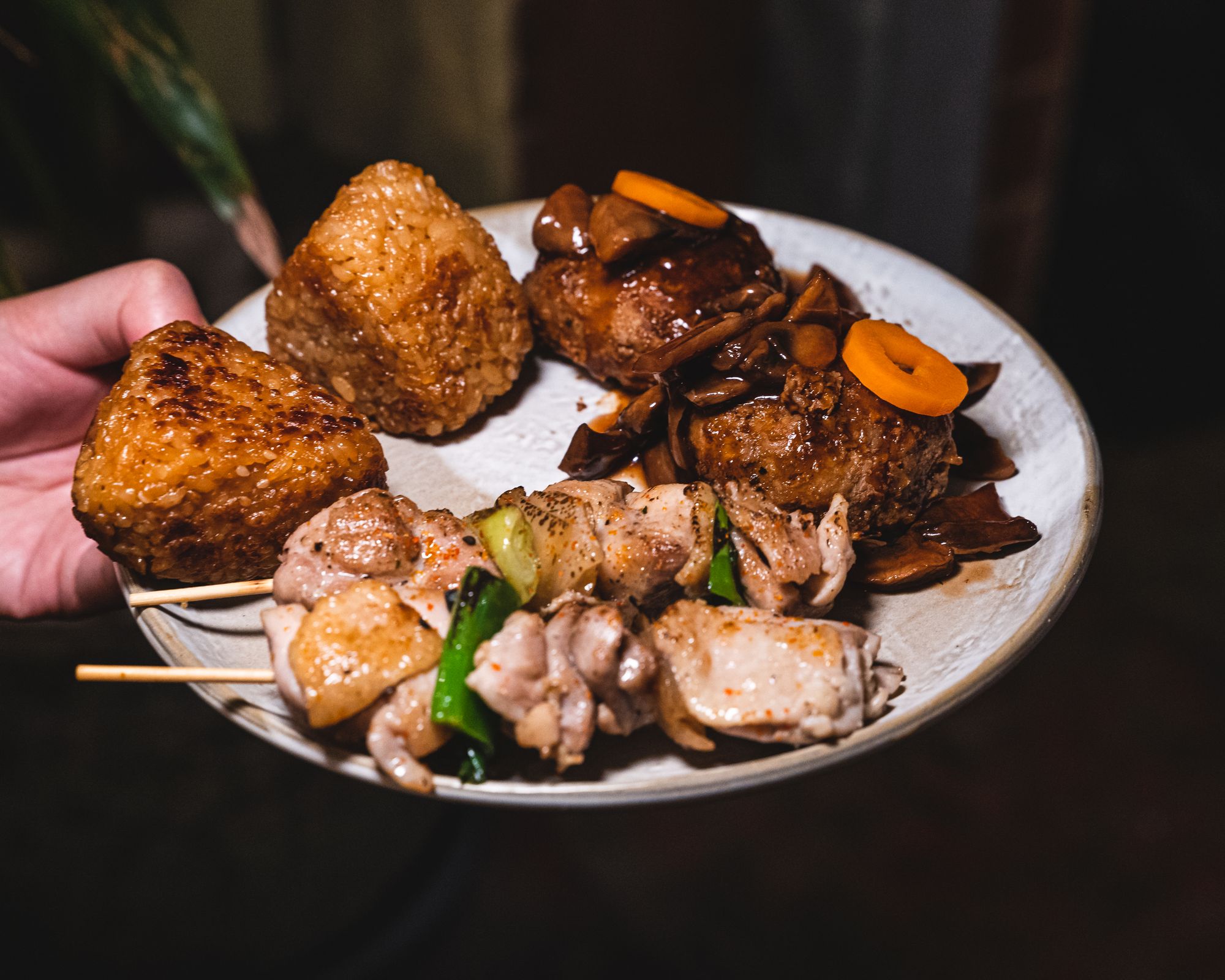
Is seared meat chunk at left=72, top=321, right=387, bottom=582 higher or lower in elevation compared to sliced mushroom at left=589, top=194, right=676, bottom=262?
lower

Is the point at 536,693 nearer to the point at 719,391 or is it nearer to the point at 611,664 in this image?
the point at 611,664

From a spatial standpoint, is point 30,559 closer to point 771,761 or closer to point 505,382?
point 505,382

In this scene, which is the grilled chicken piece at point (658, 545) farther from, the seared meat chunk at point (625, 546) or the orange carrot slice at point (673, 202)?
the orange carrot slice at point (673, 202)

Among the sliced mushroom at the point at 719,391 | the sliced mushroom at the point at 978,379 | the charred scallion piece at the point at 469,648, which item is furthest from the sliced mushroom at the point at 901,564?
the charred scallion piece at the point at 469,648

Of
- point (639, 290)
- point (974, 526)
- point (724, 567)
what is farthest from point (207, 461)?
point (974, 526)

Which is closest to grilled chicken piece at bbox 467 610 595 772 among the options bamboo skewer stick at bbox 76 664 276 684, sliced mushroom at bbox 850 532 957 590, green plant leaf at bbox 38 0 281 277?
bamboo skewer stick at bbox 76 664 276 684

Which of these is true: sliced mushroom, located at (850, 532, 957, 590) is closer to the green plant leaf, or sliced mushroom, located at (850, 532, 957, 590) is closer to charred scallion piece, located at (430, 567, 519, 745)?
charred scallion piece, located at (430, 567, 519, 745)

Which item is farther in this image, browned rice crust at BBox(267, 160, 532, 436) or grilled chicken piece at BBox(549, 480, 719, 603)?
browned rice crust at BBox(267, 160, 532, 436)
